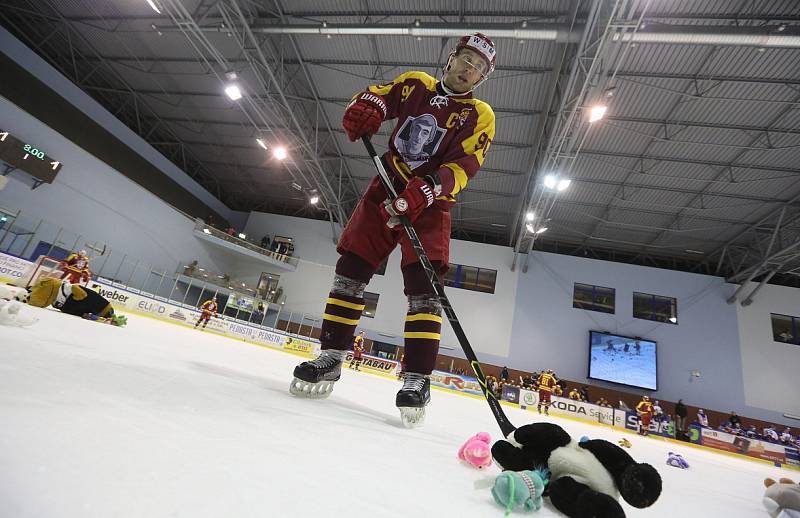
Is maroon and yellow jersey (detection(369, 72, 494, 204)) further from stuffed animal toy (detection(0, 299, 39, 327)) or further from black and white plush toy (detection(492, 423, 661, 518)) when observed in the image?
stuffed animal toy (detection(0, 299, 39, 327))

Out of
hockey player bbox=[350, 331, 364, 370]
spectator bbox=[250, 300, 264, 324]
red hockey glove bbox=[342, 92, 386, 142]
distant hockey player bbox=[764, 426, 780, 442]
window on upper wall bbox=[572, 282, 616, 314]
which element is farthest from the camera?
window on upper wall bbox=[572, 282, 616, 314]

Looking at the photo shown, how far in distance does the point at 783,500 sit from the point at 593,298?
630 inches

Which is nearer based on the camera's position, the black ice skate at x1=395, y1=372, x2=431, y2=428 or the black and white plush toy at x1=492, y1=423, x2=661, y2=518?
the black and white plush toy at x1=492, y1=423, x2=661, y2=518

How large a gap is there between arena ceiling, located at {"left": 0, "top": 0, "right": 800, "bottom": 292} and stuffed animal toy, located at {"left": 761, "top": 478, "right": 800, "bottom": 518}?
23.1ft

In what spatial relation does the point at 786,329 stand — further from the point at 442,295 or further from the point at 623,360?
the point at 442,295

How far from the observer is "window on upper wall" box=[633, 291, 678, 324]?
1483cm

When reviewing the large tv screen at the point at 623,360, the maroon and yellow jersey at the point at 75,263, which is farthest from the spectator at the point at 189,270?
the large tv screen at the point at 623,360

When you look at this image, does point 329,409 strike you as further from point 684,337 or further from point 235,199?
point 235,199

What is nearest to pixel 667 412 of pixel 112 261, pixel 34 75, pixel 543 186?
pixel 543 186

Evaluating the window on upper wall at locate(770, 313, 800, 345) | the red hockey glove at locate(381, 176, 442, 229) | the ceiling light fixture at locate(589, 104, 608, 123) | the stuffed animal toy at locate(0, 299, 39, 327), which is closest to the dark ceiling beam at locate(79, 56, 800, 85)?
the ceiling light fixture at locate(589, 104, 608, 123)

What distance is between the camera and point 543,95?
938cm

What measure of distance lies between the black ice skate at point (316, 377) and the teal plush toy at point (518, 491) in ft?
3.07

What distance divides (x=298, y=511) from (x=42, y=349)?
1.13 metres

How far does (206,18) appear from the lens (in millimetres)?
8664
